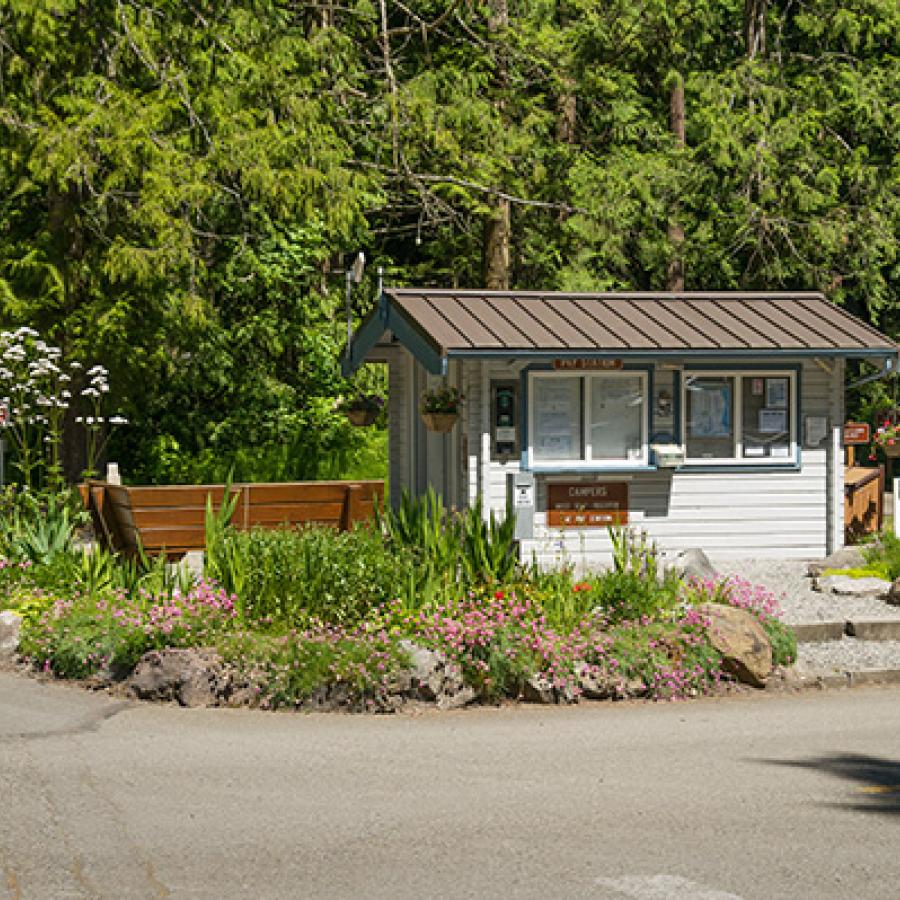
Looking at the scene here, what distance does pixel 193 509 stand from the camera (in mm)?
Answer: 15234

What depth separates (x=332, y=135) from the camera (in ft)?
77.1

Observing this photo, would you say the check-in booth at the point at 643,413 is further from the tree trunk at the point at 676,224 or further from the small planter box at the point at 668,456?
the tree trunk at the point at 676,224

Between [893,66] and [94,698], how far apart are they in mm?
25875

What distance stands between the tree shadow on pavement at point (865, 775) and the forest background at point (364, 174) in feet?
43.7

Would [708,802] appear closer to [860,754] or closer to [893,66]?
[860,754]

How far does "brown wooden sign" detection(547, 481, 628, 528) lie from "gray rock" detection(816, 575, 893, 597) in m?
2.36

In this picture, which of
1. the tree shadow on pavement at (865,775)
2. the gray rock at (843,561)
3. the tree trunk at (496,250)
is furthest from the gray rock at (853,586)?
the tree trunk at (496,250)

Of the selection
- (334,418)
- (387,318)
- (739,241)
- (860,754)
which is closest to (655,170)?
(739,241)

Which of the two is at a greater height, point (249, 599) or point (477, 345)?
point (477, 345)

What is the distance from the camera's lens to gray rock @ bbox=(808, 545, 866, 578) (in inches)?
643

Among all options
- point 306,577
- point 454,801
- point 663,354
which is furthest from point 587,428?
point 454,801

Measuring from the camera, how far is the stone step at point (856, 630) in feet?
42.2

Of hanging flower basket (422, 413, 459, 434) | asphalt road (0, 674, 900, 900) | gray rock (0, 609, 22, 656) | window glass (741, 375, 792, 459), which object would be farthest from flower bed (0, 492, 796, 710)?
window glass (741, 375, 792, 459)

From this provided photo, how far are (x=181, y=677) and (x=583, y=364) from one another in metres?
6.97
